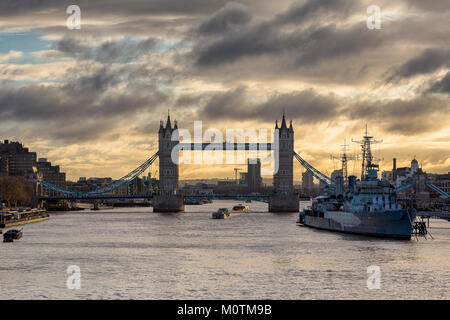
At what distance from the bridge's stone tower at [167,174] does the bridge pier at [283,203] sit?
16846mm

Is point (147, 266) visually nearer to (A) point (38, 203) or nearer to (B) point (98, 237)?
(B) point (98, 237)

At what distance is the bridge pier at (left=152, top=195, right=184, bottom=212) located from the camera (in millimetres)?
126000

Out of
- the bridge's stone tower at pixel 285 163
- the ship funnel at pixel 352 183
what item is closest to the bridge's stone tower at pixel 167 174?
the bridge's stone tower at pixel 285 163

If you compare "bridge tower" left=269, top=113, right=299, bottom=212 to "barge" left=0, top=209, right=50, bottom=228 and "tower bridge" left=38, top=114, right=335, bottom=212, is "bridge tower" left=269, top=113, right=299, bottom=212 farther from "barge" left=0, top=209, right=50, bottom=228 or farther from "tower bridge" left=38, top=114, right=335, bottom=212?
"barge" left=0, top=209, right=50, bottom=228

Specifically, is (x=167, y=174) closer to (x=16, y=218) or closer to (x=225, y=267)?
(x=16, y=218)

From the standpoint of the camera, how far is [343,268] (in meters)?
35.4

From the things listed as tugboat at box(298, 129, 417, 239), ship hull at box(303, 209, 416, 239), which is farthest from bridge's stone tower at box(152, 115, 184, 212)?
ship hull at box(303, 209, 416, 239)

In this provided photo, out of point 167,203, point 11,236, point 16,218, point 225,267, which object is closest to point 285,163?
point 167,203

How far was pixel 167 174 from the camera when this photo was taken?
447ft

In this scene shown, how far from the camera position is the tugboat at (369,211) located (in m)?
52.3

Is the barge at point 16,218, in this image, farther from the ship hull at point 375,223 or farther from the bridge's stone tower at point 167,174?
the bridge's stone tower at point 167,174

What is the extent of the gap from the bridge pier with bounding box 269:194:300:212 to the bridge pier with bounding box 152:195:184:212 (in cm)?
1707

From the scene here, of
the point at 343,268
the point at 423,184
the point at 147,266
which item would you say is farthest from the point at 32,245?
the point at 423,184
